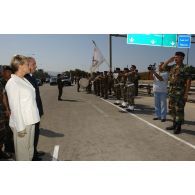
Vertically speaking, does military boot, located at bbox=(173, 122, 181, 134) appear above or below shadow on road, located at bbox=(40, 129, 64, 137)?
above

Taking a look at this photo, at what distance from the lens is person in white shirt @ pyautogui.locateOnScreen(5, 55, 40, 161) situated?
14.5 feet

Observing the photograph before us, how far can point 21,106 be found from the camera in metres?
4.46

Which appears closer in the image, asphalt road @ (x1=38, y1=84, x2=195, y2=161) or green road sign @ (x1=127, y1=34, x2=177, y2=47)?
asphalt road @ (x1=38, y1=84, x2=195, y2=161)

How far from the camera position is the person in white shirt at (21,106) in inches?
174

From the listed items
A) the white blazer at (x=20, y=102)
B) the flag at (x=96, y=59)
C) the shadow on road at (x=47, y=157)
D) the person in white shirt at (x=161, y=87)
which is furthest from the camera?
the flag at (x=96, y=59)

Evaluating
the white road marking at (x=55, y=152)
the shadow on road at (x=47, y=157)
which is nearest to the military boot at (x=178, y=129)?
the white road marking at (x=55, y=152)

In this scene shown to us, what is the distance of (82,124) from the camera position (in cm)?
1009

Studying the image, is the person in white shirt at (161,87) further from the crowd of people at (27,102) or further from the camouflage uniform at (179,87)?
the camouflage uniform at (179,87)

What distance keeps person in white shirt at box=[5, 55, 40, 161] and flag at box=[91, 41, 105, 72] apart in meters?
22.8

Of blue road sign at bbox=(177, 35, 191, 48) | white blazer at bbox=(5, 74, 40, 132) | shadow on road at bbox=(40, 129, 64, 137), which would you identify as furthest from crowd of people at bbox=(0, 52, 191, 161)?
blue road sign at bbox=(177, 35, 191, 48)

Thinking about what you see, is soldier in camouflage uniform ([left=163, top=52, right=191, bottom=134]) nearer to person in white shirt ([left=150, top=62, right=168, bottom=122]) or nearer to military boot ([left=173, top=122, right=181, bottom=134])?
military boot ([left=173, top=122, right=181, bottom=134])

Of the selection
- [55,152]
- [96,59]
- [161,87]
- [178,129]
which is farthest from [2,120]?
[96,59]

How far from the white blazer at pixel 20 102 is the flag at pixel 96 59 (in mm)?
22921
